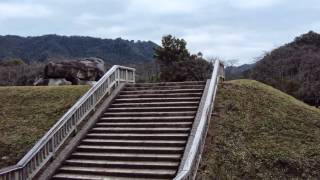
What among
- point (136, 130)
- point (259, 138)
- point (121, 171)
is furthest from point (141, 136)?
point (259, 138)

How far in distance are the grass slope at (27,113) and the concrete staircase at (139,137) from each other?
2.06 m

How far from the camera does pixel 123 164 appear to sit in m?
12.4

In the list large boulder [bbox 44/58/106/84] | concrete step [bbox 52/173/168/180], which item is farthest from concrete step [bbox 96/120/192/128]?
large boulder [bbox 44/58/106/84]

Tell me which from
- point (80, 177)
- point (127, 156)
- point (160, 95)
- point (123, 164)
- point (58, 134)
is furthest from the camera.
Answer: point (160, 95)

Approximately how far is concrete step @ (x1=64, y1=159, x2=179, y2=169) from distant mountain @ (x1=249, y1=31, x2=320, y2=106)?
26.1 metres

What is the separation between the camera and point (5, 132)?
51.6ft

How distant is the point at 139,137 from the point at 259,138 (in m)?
3.67

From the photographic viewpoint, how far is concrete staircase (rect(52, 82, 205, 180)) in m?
12.2

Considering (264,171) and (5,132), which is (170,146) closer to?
(264,171)

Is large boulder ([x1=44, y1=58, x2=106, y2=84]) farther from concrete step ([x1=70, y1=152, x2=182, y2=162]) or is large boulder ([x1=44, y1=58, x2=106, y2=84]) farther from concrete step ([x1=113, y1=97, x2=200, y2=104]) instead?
concrete step ([x1=70, y1=152, x2=182, y2=162])

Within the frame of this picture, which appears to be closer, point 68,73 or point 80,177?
point 80,177

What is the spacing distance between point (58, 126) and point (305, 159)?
7175mm

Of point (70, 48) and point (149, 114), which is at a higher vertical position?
point (70, 48)

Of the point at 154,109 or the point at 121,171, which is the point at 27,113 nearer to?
the point at 154,109
